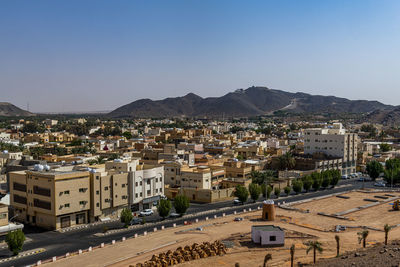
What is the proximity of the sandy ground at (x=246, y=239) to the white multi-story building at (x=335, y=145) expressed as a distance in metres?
35.9

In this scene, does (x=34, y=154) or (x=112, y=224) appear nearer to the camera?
(x=112, y=224)

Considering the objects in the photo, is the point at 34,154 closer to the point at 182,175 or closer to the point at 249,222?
the point at 182,175

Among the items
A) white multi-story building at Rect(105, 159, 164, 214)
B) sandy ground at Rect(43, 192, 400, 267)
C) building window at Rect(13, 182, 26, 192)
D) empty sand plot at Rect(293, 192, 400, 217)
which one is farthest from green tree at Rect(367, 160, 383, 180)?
building window at Rect(13, 182, 26, 192)

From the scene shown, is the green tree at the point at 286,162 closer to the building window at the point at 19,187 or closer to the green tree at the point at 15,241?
the building window at the point at 19,187

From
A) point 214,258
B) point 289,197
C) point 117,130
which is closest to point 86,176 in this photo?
point 214,258

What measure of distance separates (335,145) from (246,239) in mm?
59808

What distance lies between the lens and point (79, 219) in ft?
172

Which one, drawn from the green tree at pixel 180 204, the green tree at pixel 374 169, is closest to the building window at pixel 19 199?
the green tree at pixel 180 204

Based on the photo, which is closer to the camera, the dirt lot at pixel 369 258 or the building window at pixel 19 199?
the dirt lot at pixel 369 258

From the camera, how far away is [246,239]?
4512 cm

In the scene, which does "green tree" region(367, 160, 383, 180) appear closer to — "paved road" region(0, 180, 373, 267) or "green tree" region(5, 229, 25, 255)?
"paved road" region(0, 180, 373, 267)

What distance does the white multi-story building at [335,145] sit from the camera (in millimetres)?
96812

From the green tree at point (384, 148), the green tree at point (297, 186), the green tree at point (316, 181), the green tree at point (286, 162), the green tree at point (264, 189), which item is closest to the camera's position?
the green tree at point (264, 189)

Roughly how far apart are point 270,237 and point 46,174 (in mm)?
27664
